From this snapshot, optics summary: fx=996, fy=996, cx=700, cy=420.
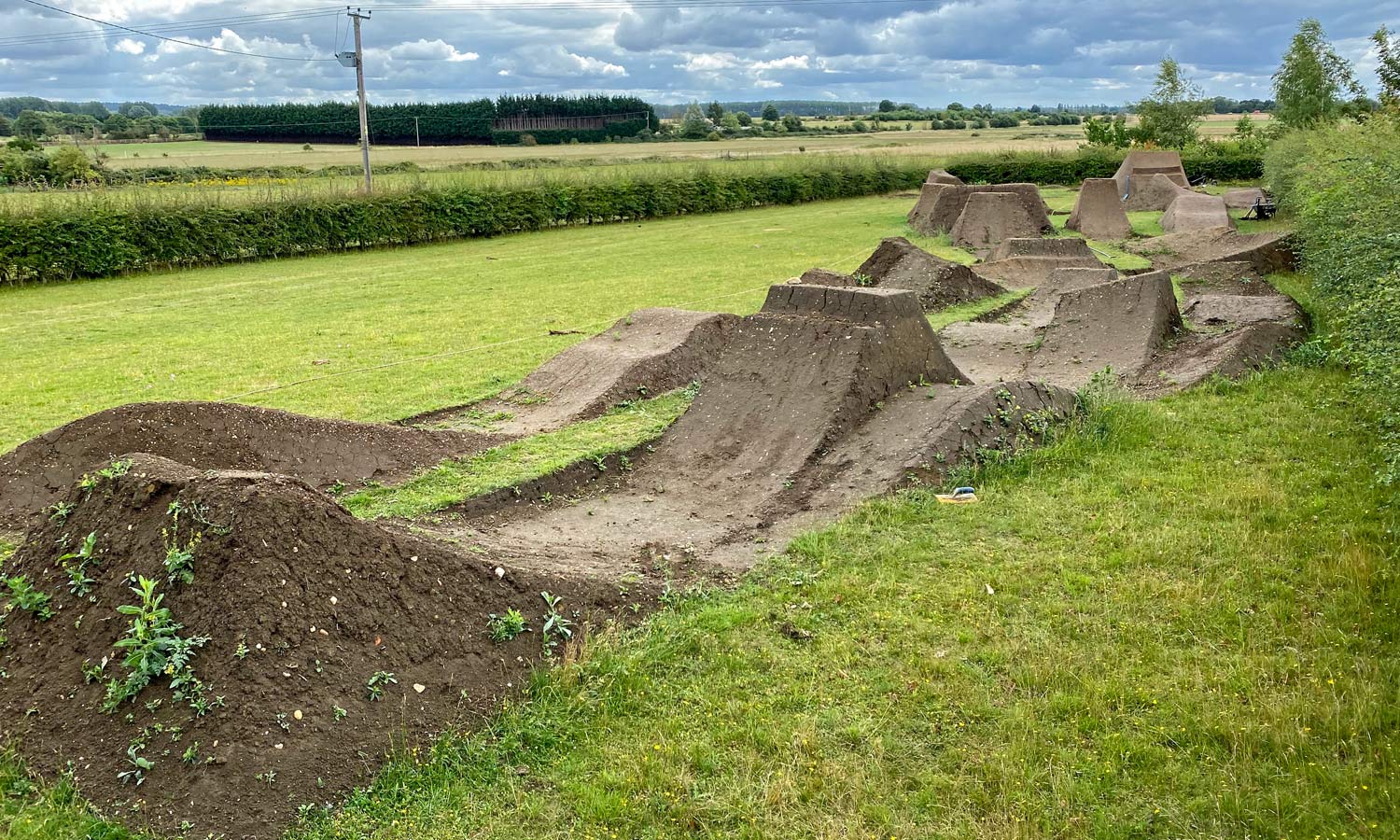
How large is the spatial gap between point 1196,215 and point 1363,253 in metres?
20.7

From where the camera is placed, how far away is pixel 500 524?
7.73 m

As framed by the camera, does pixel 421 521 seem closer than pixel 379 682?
No

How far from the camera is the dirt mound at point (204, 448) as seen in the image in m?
8.18

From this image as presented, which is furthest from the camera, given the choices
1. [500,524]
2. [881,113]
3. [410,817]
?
[881,113]

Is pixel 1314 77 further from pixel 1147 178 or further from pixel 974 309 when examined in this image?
pixel 974 309

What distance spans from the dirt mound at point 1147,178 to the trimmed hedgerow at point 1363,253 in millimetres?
15395

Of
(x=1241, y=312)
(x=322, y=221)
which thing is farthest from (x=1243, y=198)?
(x=322, y=221)

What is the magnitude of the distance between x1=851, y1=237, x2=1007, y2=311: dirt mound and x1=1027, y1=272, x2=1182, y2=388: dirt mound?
361cm

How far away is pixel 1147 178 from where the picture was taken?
37.6 meters

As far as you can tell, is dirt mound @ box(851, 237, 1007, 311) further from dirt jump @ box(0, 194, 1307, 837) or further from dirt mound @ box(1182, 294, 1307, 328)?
dirt mound @ box(1182, 294, 1307, 328)

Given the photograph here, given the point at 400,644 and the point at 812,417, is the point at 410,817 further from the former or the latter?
the point at 812,417

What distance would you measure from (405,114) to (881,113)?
7080cm

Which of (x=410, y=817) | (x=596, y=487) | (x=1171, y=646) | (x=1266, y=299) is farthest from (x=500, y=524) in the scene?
(x=1266, y=299)

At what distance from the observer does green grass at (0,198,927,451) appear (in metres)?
12.6
